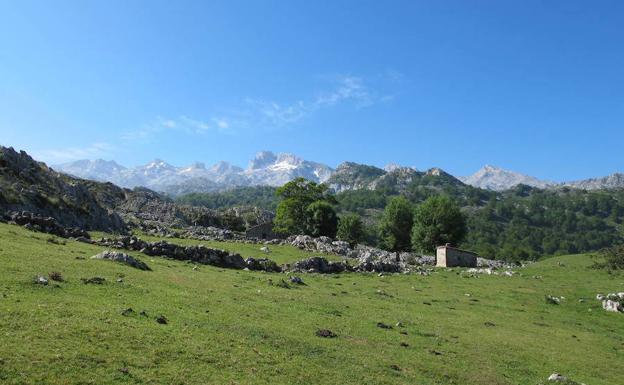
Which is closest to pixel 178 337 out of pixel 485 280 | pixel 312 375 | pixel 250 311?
pixel 312 375

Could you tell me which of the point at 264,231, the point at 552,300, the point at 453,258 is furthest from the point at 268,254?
the point at 264,231

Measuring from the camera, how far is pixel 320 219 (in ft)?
353

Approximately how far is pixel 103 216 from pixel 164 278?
46519 millimetres

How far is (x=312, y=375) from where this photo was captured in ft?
61.1

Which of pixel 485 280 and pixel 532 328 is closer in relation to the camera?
pixel 532 328

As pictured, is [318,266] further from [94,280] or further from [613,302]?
[94,280]

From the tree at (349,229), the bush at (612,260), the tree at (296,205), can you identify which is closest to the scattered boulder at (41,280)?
the bush at (612,260)

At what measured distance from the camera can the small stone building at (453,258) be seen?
72938mm

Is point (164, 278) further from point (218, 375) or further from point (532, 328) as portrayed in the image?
point (532, 328)

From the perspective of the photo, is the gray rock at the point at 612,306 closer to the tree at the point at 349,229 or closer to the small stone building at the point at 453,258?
the small stone building at the point at 453,258

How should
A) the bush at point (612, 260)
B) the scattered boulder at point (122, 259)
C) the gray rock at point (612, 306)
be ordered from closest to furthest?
the scattered boulder at point (122, 259) < the gray rock at point (612, 306) < the bush at point (612, 260)

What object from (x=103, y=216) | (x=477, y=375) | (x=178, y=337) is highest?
(x=103, y=216)

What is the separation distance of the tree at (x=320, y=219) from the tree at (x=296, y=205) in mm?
889

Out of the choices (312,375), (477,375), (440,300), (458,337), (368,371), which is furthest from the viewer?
(440,300)
